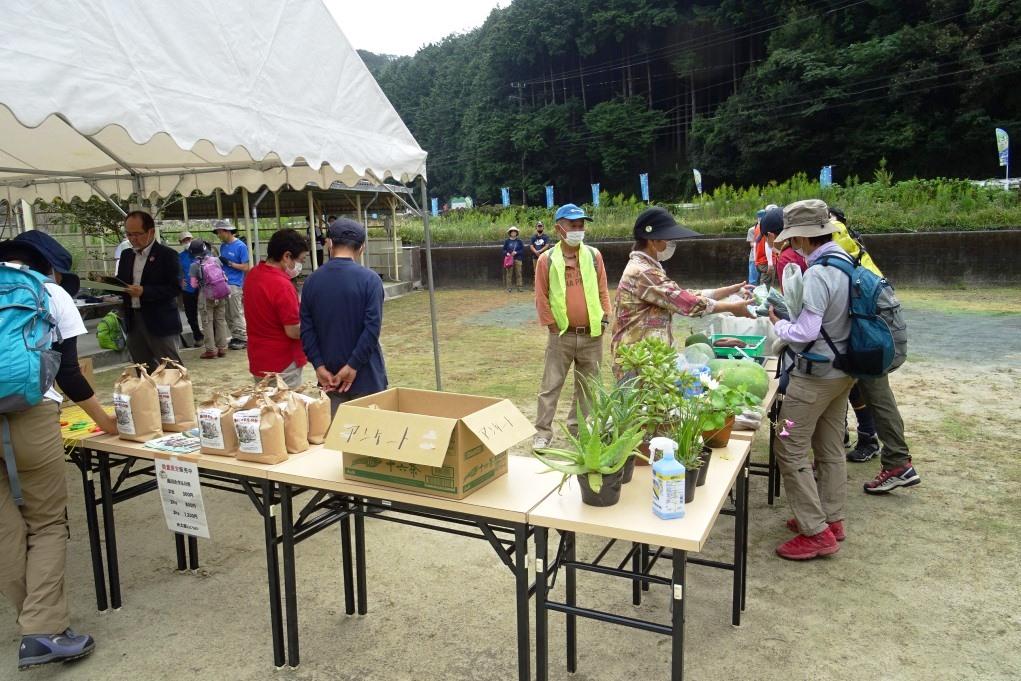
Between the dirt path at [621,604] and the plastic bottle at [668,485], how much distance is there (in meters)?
0.98

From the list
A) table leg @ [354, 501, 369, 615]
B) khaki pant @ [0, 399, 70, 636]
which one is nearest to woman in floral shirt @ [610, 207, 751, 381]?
table leg @ [354, 501, 369, 615]

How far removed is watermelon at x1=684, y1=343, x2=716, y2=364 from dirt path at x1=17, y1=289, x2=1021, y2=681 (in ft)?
3.52

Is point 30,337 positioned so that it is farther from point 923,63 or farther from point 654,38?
point 654,38

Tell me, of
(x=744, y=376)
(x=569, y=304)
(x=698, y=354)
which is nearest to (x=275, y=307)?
(x=569, y=304)

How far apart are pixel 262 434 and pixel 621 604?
1.82 m

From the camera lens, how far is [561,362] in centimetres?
523

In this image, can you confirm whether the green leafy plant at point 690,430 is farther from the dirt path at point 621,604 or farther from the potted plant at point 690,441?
the dirt path at point 621,604

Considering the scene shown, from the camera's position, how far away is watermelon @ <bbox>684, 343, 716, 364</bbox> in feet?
11.3

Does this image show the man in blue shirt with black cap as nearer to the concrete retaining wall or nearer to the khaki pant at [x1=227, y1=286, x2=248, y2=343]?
the khaki pant at [x1=227, y1=286, x2=248, y2=343]

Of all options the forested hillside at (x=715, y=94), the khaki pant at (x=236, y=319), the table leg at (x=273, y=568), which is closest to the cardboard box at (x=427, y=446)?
the table leg at (x=273, y=568)

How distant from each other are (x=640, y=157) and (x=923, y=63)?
63.2 ft

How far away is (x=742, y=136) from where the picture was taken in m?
37.5

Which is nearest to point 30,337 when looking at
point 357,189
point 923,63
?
point 357,189

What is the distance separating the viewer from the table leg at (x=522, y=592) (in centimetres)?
220
